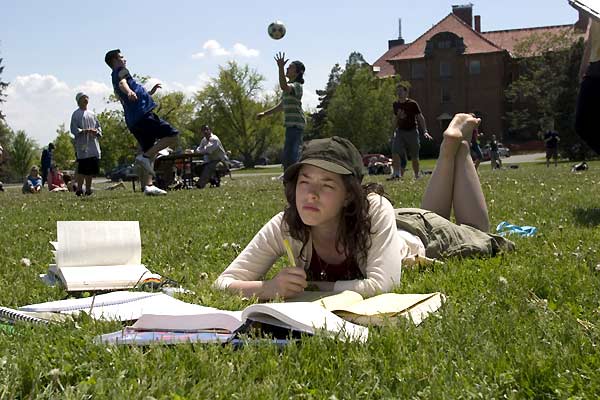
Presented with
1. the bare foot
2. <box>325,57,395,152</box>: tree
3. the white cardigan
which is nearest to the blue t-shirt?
the bare foot

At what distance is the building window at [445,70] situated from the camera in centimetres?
7462

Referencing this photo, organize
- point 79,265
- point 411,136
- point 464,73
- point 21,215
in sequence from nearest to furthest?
1. point 79,265
2. point 21,215
3. point 411,136
4. point 464,73

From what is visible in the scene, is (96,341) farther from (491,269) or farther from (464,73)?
(464,73)

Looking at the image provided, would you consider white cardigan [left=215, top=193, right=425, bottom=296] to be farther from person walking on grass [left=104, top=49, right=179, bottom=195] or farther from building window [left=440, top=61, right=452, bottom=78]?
building window [left=440, top=61, right=452, bottom=78]

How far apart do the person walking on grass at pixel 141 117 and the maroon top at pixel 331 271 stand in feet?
30.2

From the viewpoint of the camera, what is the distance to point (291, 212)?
12.8ft

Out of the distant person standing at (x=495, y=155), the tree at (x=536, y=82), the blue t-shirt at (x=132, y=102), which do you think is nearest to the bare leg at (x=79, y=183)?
the blue t-shirt at (x=132, y=102)

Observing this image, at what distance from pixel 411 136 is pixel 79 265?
43.9 feet

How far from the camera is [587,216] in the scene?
6805 millimetres

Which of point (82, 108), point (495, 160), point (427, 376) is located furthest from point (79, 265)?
point (495, 160)

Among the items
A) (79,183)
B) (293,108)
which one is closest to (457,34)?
(293,108)

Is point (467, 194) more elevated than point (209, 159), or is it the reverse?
point (209, 159)

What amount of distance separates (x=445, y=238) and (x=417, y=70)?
73242mm

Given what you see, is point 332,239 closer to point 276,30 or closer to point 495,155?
point 276,30
